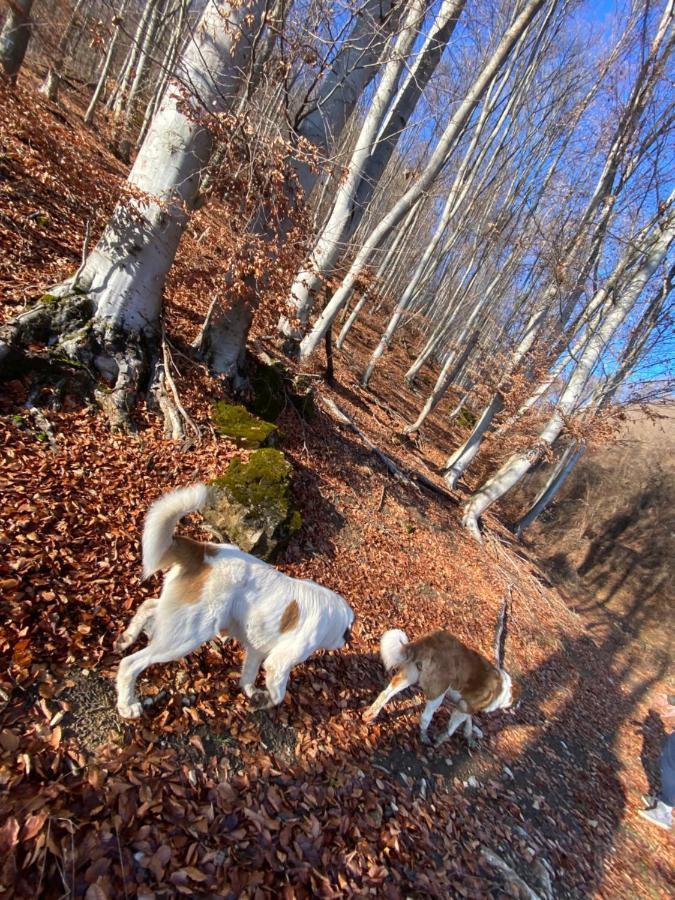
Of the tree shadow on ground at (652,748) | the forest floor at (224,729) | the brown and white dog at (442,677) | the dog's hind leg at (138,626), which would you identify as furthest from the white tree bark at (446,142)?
the tree shadow on ground at (652,748)

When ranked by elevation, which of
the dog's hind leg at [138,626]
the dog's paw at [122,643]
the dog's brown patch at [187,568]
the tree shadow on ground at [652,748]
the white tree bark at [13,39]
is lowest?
the tree shadow on ground at [652,748]

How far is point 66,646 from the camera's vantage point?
2.84m

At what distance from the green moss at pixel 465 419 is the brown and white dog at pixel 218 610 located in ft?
70.7

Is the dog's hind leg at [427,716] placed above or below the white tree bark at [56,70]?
below

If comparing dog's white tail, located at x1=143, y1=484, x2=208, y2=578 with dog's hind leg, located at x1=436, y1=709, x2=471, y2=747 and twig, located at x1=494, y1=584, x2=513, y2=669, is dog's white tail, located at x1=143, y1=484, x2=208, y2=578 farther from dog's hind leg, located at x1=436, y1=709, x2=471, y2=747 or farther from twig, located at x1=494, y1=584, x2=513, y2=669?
twig, located at x1=494, y1=584, x2=513, y2=669

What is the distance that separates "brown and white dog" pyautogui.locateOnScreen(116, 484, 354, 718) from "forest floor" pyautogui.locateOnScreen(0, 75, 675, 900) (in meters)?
0.30

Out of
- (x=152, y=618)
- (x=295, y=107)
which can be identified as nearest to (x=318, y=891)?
(x=152, y=618)

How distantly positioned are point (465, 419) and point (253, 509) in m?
21.5

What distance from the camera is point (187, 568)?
2807 mm

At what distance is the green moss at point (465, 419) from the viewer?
23.6 m

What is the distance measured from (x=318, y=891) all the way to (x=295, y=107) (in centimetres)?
778

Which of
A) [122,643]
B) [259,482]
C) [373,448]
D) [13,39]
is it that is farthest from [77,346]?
[13,39]

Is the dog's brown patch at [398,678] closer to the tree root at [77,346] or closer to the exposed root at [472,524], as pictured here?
the tree root at [77,346]

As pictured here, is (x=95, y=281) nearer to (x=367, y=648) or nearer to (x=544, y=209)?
(x=367, y=648)
